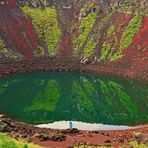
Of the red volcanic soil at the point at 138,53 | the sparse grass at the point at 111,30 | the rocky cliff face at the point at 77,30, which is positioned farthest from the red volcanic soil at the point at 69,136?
the sparse grass at the point at 111,30

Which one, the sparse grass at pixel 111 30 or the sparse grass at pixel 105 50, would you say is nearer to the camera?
the sparse grass at pixel 105 50

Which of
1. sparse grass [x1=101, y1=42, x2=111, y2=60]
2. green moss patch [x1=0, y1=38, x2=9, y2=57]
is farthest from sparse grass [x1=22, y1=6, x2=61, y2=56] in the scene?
sparse grass [x1=101, y1=42, x2=111, y2=60]

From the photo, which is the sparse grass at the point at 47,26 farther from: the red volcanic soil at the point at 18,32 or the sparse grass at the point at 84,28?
the sparse grass at the point at 84,28

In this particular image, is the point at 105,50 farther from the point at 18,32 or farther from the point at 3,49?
the point at 3,49

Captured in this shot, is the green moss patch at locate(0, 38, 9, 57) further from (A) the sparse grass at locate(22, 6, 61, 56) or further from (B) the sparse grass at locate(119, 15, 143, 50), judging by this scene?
(B) the sparse grass at locate(119, 15, 143, 50)

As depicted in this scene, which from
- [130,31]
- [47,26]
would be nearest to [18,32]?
[47,26]

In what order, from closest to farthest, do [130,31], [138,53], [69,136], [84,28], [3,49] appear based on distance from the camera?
1. [69,136]
2. [138,53]
3. [3,49]
4. [130,31]
5. [84,28]

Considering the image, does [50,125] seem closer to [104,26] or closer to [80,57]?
[80,57]

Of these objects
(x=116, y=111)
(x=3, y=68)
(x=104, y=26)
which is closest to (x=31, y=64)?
(x=3, y=68)
